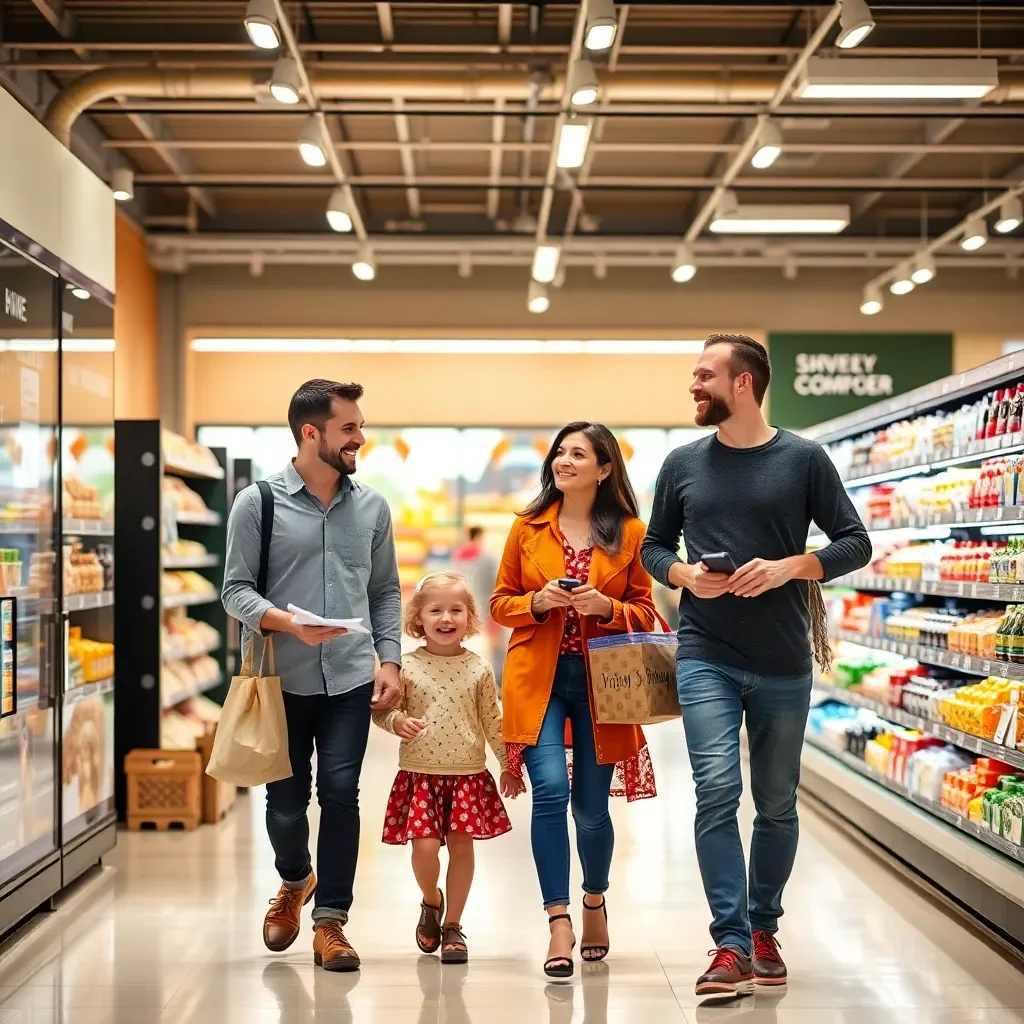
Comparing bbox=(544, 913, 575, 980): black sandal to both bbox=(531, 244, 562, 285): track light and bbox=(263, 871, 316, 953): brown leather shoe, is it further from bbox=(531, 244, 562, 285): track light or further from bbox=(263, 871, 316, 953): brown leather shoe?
bbox=(531, 244, 562, 285): track light

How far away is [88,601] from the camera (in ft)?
17.9

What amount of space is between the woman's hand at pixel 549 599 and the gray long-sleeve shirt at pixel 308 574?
51 centimetres

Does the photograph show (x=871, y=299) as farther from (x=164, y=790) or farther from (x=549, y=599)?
(x=549, y=599)

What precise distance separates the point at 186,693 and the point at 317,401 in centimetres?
383

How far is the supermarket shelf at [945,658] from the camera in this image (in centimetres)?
449

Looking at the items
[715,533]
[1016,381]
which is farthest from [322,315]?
[715,533]

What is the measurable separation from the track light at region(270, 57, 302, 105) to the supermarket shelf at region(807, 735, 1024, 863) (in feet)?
15.2

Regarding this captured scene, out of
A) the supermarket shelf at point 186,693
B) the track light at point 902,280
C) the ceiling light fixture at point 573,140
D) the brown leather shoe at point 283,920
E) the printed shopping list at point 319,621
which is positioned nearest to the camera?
the printed shopping list at point 319,621

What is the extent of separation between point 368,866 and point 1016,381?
3.31 meters

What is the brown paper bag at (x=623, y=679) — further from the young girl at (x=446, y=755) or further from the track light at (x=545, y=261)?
the track light at (x=545, y=261)

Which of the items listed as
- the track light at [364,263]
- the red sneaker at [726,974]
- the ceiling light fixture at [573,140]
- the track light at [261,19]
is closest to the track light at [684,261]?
the track light at [364,263]

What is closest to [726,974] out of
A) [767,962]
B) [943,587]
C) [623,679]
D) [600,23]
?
[767,962]

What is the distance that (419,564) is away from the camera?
46.7 ft

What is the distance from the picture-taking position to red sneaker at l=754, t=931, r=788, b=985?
3893 millimetres
